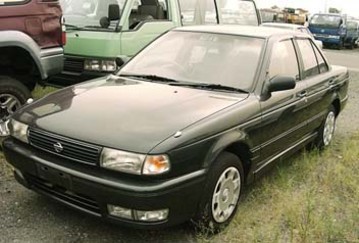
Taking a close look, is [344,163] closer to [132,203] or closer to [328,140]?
[328,140]

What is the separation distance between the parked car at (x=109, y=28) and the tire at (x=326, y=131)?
111 inches

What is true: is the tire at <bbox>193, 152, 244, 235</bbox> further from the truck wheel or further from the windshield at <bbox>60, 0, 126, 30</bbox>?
the windshield at <bbox>60, 0, 126, 30</bbox>

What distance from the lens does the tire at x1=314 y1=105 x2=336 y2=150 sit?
5695mm

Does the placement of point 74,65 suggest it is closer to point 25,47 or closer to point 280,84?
point 25,47

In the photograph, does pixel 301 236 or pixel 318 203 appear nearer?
pixel 301 236

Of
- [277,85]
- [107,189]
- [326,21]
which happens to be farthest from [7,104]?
[326,21]

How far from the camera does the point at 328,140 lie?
19.9 feet

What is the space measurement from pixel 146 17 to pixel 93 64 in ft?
4.11

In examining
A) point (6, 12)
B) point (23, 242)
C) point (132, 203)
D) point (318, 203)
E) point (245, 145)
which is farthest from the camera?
point (6, 12)

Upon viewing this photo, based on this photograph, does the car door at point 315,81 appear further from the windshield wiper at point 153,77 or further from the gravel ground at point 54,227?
the gravel ground at point 54,227

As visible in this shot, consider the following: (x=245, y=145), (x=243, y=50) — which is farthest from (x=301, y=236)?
(x=243, y=50)

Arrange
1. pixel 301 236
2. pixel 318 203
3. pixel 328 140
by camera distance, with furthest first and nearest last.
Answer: pixel 328 140, pixel 318 203, pixel 301 236

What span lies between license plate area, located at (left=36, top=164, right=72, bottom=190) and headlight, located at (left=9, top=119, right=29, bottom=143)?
313 millimetres

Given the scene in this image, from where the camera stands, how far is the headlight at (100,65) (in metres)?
6.55
